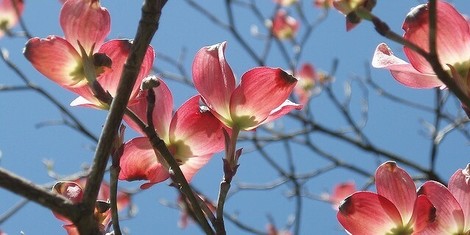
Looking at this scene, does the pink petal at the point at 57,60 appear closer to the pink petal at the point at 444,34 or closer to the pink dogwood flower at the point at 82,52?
the pink dogwood flower at the point at 82,52

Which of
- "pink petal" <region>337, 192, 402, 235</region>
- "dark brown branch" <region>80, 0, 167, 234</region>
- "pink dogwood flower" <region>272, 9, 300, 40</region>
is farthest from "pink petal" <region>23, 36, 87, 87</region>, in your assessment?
"pink dogwood flower" <region>272, 9, 300, 40</region>

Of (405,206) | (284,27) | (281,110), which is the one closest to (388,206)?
(405,206)

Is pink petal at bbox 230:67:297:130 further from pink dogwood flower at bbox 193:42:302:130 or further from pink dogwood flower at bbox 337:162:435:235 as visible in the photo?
pink dogwood flower at bbox 337:162:435:235

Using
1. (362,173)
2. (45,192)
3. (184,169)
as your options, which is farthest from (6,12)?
(45,192)


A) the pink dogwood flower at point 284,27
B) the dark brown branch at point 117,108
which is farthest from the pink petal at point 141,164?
the pink dogwood flower at point 284,27

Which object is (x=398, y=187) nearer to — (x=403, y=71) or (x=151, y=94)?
(x=403, y=71)

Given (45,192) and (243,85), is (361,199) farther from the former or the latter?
(45,192)
